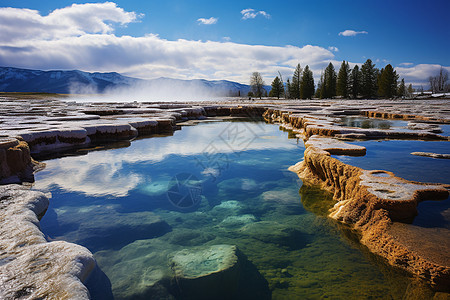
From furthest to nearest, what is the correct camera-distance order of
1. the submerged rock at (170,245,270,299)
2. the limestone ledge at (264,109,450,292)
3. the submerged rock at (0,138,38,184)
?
1. the submerged rock at (0,138,38,184)
2. the submerged rock at (170,245,270,299)
3. the limestone ledge at (264,109,450,292)

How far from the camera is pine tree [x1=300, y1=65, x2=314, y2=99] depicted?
59531 mm

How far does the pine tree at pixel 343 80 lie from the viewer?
54.0m

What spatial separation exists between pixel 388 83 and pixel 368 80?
392 cm

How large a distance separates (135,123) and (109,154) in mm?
4635

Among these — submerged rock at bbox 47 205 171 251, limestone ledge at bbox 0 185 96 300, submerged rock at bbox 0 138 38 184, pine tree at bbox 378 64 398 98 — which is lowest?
submerged rock at bbox 47 205 171 251

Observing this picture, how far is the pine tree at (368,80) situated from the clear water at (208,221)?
54761mm

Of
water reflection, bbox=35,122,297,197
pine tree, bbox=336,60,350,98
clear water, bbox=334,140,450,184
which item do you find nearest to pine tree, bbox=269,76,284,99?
pine tree, bbox=336,60,350,98

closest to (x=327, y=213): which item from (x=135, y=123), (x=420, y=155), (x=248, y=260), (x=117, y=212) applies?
(x=248, y=260)

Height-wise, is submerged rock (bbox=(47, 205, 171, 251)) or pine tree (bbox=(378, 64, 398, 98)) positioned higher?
pine tree (bbox=(378, 64, 398, 98))

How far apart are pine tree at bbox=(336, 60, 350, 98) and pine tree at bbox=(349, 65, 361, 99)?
3.75 feet

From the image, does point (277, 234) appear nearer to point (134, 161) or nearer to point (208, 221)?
point (208, 221)

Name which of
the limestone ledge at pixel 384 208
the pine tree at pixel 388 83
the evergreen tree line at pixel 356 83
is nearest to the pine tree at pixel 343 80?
the evergreen tree line at pixel 356 83

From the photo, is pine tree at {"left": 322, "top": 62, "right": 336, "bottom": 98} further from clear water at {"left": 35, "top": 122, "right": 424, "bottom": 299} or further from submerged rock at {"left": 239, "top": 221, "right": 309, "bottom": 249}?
submerged rock at {"left": 239, "top": 221, "right": 309, "bottom": 249}

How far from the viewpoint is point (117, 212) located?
5.61 m
